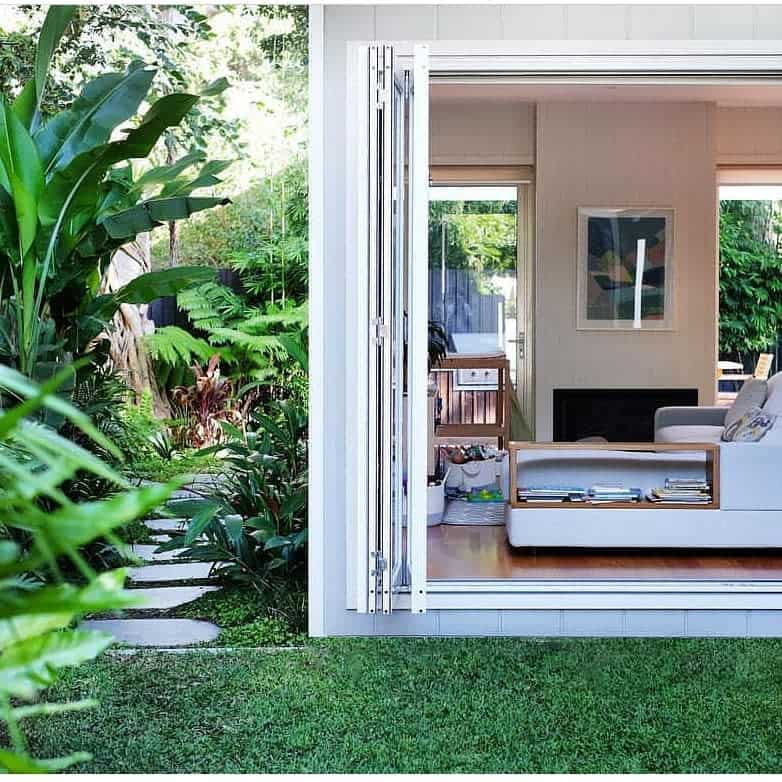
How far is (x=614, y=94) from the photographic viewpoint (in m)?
8.24

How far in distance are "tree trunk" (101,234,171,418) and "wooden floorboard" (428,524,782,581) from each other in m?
1.47

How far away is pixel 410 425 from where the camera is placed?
13.2 ft

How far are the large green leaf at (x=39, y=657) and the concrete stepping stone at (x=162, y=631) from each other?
162 inches

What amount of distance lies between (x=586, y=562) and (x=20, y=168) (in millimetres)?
2943

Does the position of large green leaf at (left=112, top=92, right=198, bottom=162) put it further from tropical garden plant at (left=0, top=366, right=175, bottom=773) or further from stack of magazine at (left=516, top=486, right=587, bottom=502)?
tropical garden plant at (left=0, top=366, right=175, bottom=773)

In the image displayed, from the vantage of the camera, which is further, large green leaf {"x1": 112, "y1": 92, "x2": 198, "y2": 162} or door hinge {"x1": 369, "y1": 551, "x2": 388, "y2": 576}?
large green leaf {"x1": 112, "y1": 92, "x2": 198, "y2": 162}

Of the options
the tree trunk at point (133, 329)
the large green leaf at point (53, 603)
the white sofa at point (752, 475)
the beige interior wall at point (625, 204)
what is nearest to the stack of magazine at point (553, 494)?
the white sofa at point (752, 475)

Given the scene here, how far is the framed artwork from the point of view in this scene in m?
8.66

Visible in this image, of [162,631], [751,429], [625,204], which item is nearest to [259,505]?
[162,631]

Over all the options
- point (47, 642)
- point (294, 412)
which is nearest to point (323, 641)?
point (294, 412)

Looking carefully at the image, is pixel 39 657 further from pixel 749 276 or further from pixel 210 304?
pixel 749 276

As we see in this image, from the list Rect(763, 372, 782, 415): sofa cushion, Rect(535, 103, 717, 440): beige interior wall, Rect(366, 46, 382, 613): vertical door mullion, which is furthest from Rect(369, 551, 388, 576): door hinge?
Rect(535, 103, 717, 440): beige interior wall

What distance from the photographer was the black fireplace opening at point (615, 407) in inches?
341

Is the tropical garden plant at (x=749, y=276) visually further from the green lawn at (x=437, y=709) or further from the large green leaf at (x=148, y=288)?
the large green leaf at (x=148, y=288)
